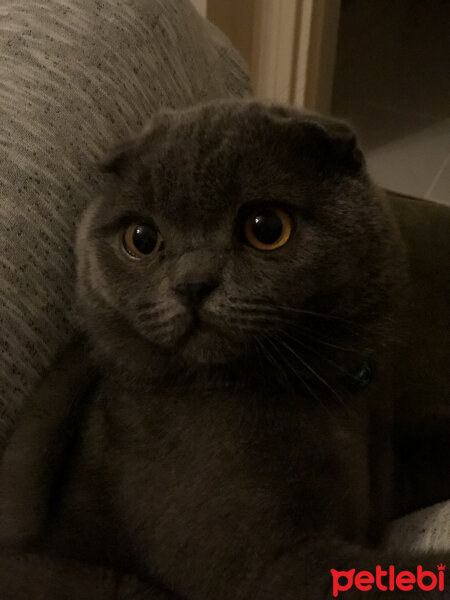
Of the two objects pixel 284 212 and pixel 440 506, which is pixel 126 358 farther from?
pixel 440 506

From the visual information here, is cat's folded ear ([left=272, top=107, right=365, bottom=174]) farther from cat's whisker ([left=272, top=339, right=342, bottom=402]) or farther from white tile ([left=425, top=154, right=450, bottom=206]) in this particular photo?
white tile ([left=425, top=154, right=450, bottom=206])

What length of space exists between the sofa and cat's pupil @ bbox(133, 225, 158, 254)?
0.17 meters

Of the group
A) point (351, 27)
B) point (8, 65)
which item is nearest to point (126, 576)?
point (8, 65)

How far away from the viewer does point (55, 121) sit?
2.79 feet

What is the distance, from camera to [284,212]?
2.17ft

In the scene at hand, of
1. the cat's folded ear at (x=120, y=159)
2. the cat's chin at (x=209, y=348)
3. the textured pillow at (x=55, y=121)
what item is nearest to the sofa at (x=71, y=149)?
the textured pillow at (x=55, y=121)

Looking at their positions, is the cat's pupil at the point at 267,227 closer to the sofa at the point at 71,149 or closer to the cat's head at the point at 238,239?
the cat's head at the point at 238,239

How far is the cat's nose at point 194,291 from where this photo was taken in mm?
617

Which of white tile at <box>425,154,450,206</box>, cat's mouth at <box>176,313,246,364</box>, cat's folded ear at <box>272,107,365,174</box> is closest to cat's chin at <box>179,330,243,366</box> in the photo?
cat's mouth at <box>176,313,246,364</box>

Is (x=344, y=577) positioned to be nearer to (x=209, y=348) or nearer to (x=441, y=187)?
(x=209, y=348)

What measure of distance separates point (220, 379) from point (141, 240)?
169 mm

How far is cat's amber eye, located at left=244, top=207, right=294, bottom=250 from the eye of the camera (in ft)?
2.14

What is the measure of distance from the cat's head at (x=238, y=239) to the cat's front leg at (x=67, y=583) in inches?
8.8

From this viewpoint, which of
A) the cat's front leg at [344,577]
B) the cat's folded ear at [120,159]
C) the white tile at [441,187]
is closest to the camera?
the cat's front leg at [344,577]
